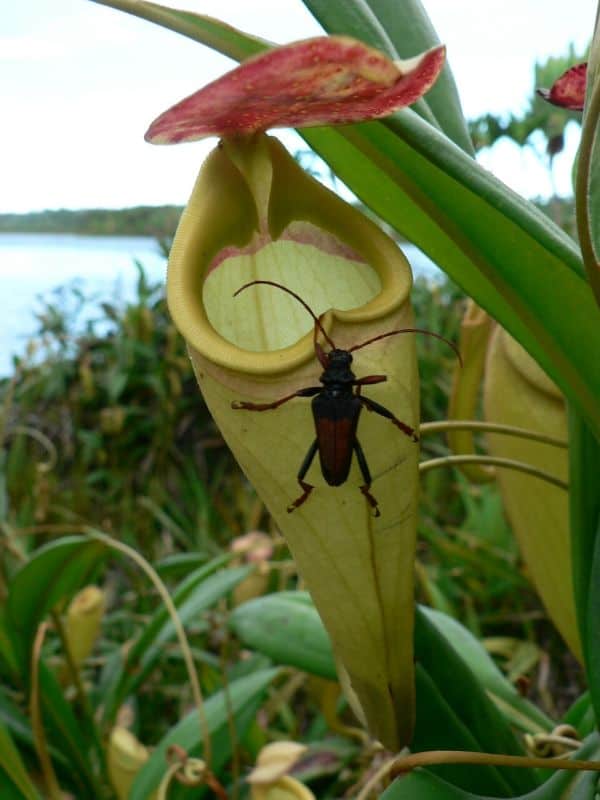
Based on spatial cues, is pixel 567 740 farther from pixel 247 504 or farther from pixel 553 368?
pixel 247 504

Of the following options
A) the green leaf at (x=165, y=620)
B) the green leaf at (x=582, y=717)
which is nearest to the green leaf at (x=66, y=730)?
the green leaf at (x=165, y=620)

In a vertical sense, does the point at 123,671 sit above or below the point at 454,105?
below

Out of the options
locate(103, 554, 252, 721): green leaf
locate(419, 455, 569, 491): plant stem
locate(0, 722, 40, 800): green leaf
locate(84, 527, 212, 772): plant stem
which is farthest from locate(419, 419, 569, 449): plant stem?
locate(103, 554, 252, 721): green leaf

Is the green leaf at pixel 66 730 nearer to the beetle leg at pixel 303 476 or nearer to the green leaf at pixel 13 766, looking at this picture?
the green leaf at pixel 13 766

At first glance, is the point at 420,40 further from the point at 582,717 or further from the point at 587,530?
the point at 582,717

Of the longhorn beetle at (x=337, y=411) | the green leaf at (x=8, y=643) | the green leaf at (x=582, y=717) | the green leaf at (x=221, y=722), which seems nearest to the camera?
the longhorn beetle at (x=337, y=411)

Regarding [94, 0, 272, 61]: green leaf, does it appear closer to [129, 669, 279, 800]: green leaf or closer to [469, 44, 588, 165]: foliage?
[129, 669, 279, 800]: green leaf

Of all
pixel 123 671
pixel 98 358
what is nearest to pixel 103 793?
pixel 123 671
